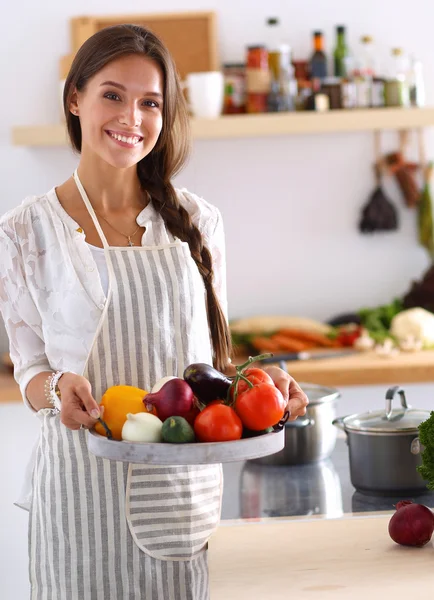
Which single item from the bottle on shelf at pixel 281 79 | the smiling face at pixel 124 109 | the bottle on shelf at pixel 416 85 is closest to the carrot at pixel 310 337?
the bottle on shelf at pixel 281 79

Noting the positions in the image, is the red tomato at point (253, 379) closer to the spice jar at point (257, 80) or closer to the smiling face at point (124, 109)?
the smiling face at point (124, 109)

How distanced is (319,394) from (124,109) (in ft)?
2.61

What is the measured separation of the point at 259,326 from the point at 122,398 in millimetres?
2178

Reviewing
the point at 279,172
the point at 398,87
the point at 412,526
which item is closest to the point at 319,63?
the point at 398,87

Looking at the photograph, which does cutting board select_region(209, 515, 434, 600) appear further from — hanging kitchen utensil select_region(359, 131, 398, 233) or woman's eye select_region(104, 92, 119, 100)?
hanging kitchen utensil select_region(359, 131, 398, 233)

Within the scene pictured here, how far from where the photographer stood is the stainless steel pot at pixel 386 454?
1596 mm

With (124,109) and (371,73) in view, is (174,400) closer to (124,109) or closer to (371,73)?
(124,109)

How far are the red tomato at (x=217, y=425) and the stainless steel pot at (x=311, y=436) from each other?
68 cm

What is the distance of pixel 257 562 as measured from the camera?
4.23ft

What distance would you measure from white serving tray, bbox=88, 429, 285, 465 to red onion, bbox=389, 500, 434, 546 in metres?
0.26

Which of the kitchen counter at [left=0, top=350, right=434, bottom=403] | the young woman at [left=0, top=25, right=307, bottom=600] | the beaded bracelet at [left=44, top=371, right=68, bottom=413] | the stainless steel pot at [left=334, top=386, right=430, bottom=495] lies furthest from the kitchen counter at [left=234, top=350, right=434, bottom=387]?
the beaded bracelet at [left=44, top=371, right=68, bottom=413]

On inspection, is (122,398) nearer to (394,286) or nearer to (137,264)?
(137,264)

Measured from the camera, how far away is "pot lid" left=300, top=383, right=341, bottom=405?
1.86 m

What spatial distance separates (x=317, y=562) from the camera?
128 centimetres
